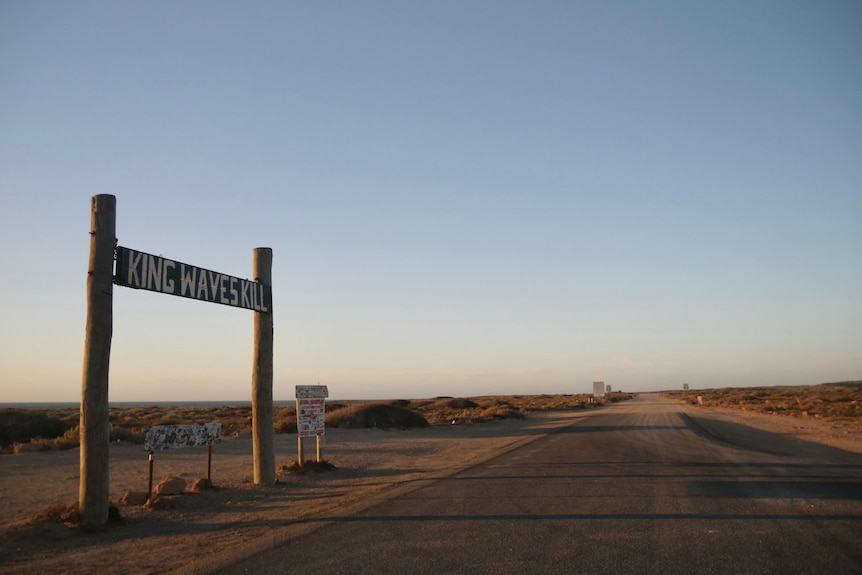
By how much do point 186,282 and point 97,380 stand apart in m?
2.49

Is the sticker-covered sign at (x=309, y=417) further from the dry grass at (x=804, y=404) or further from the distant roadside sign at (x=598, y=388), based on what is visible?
the distant roadside sign at (x=598, y=388)

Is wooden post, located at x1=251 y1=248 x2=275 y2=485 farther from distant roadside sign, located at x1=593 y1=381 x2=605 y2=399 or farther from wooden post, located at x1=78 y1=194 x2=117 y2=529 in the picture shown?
distant roadside sign, located at x1=593 y1=381 x2=605 y2=399

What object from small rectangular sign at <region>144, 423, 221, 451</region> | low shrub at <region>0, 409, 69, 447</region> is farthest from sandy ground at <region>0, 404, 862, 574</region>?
low shrub at <region>0, 409, 69, 447</region>

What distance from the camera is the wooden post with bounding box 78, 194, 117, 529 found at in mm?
9945

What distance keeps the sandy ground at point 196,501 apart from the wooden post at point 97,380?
18.3 inches

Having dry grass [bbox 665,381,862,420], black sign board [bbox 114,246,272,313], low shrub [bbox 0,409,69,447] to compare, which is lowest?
dry grass [bbox 665,381,862,420]

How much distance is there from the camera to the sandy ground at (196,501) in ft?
27.4

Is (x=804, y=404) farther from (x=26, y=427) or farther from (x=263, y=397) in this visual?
(x=26, y=427)

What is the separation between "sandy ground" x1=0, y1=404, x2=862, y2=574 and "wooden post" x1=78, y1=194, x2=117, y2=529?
0.46m

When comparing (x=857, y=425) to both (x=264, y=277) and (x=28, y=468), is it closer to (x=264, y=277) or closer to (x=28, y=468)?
(x=264, y=277)

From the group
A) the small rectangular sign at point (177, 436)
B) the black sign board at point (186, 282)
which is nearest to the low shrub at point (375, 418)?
the small rectangular sign at point (177, 436)

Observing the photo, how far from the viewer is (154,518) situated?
10.9 metres

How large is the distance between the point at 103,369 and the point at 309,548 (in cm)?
445

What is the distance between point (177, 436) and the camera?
13070 millimetres
